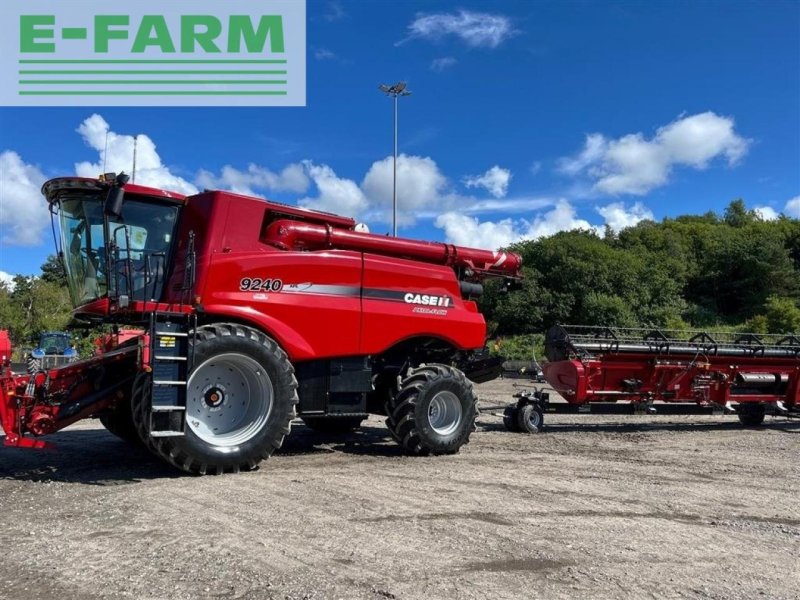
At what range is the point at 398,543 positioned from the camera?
4719 mm

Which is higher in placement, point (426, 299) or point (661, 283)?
point (661, 283)

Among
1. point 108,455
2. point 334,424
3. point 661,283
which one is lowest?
point 108,455

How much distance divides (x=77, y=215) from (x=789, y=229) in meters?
72.8

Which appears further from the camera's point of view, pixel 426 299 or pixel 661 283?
pixel 661 283

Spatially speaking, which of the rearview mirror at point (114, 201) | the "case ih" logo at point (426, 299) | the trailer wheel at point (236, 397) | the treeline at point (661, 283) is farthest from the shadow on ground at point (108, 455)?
the treeline at point (661, 283)

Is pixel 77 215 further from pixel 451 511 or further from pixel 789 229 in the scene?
pixel 789 229

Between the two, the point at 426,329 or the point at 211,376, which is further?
the point at 426,329

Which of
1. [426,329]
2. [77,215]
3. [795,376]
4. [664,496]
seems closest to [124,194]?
[77,215]

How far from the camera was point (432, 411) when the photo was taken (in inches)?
346

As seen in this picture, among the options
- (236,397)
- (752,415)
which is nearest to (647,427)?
(752,415)

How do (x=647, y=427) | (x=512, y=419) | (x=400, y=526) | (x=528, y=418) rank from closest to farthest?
(x=400, y=526)
(x=528, y=418)
(x=512, y=419)
(x=647, y=427)

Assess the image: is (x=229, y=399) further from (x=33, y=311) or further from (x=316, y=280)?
(x=33, y=311)

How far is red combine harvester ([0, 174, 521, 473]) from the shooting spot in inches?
267

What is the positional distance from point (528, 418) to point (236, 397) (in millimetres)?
5476
